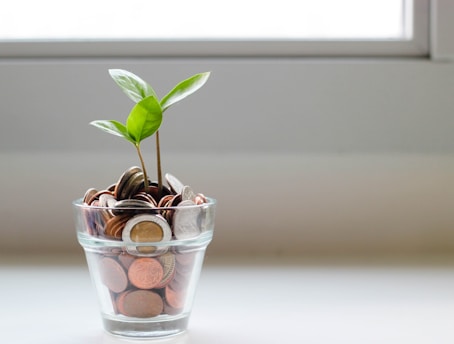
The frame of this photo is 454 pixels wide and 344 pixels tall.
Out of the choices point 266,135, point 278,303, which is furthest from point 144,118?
point 266,135

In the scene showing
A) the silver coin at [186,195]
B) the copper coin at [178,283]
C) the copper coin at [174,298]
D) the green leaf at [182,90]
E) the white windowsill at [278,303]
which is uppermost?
the green leaf at [182,90]

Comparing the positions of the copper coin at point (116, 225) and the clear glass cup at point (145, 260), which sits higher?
the copper coin at point (116, 225)

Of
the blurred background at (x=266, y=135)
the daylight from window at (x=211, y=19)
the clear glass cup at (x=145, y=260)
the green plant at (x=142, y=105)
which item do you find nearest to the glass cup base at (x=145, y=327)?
the clear glass cup at (x=145, y=260)

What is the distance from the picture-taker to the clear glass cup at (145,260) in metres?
0.57

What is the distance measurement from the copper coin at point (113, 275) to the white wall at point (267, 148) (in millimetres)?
425

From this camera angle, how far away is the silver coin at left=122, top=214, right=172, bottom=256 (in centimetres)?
57

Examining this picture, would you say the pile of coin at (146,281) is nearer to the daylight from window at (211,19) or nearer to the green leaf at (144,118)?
the green leaf at (144,118)

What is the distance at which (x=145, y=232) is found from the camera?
22.4 inches

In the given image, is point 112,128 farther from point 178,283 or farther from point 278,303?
point 278,303

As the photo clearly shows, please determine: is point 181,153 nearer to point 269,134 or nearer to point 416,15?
point 269,134

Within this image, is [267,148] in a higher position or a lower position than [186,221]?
lower

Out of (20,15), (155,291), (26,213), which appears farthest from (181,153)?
(155,291)

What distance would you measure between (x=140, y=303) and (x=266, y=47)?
53 centimetres

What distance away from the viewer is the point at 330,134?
3.29 ft
